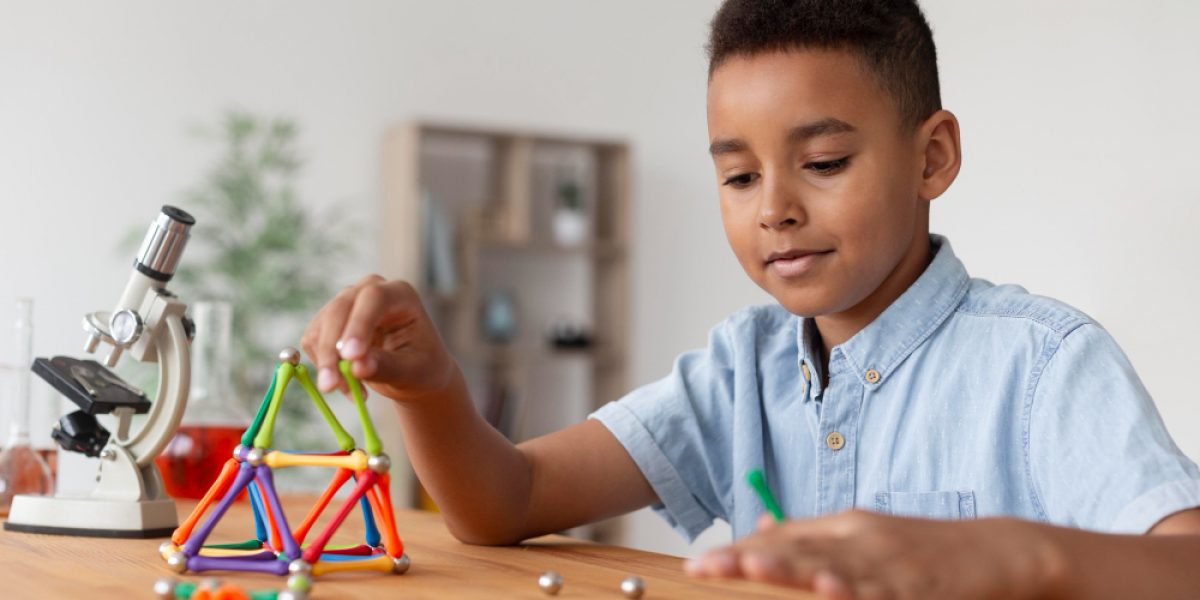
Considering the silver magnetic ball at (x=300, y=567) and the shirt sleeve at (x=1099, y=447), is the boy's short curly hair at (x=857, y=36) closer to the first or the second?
the shirt sleeve at (x=1099, y=447)

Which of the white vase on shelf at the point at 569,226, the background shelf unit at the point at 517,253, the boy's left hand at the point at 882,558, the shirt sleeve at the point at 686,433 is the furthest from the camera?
the white vase on shelf at the point at 569,226

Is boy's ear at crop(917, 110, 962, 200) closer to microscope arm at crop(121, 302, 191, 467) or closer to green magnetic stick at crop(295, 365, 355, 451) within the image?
green magnetic stick at crop(295, 365, 355, 451)

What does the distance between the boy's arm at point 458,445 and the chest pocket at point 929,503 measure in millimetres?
301

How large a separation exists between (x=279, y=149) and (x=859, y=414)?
9.91ft

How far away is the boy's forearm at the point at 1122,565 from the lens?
2.16 ft

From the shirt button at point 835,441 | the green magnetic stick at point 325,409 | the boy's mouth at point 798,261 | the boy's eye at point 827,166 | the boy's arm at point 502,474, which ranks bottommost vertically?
the boy's arm at point 502,474

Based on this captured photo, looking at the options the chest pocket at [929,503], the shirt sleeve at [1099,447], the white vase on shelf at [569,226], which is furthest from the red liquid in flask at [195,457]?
the white vase on shelf at [569,226]

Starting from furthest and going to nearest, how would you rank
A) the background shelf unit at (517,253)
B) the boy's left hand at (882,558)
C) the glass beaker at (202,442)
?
the background shelf unit at (517,253), the glass beaker at (202,442), the boy's left hand at (882,558)

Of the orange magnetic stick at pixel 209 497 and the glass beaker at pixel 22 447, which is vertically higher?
the orange magnetic stick at pixel 209 497

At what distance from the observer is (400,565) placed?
0.90 metres

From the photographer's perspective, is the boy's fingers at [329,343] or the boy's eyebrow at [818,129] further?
the boy's eyebrow at [818,129]

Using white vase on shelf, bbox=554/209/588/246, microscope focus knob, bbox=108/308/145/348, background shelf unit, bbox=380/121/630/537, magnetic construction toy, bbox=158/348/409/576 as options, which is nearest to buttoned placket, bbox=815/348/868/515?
magnetic construction toy, bbox=158/348/409/576

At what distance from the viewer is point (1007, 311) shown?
45.5 inches

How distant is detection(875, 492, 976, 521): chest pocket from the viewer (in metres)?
1.13
